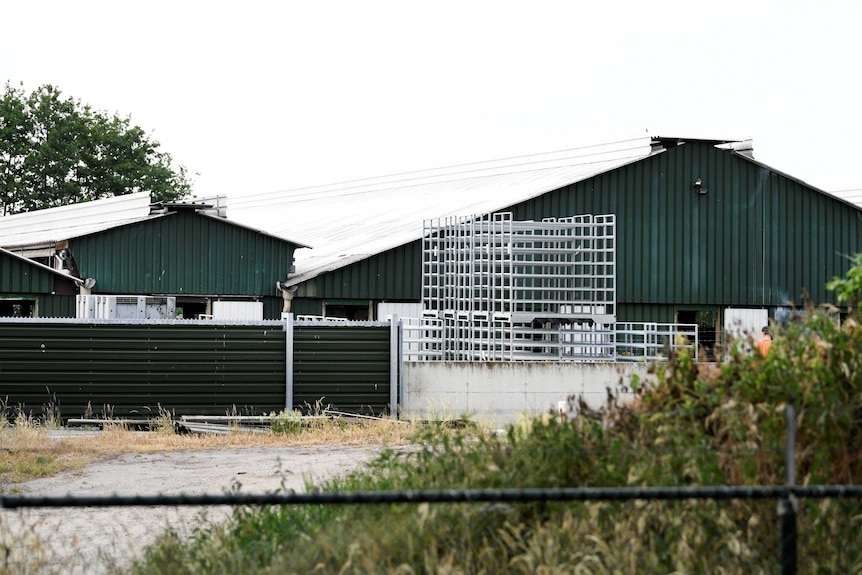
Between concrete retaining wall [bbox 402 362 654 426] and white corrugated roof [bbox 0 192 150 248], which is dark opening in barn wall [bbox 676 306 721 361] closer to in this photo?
concrete retaining wall [bbox 402 362 654 426]

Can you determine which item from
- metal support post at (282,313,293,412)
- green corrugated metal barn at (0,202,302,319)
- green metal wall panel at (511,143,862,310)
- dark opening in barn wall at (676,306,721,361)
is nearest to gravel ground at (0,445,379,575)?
metal support post at (282,313,293,412)

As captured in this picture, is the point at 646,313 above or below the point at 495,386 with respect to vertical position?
above

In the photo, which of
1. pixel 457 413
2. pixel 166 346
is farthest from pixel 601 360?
pixel 166 346

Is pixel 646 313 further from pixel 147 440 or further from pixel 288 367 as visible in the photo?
pixel 147 440

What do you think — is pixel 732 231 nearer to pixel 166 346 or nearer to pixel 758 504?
pixel 166 346

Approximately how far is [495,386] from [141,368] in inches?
252

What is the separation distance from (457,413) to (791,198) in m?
18.3

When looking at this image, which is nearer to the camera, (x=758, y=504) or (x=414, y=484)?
(x=758, y=504)

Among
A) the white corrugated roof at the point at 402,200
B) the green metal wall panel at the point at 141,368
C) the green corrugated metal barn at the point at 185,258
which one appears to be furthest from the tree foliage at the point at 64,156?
the green metal wall panel at the point at 141,368

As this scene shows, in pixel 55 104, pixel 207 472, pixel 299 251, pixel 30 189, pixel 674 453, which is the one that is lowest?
pixel 207 472

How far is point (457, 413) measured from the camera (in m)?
21.8

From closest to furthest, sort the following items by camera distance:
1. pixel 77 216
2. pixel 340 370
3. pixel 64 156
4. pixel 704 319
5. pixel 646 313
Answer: pixel 340 370
pixel 646 313
pixel 704 319
pixel 77 216
pixel 64 156

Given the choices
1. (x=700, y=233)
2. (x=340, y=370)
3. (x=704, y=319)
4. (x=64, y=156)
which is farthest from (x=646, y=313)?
(x=64, y=156)

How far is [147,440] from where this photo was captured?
62.7 feet
